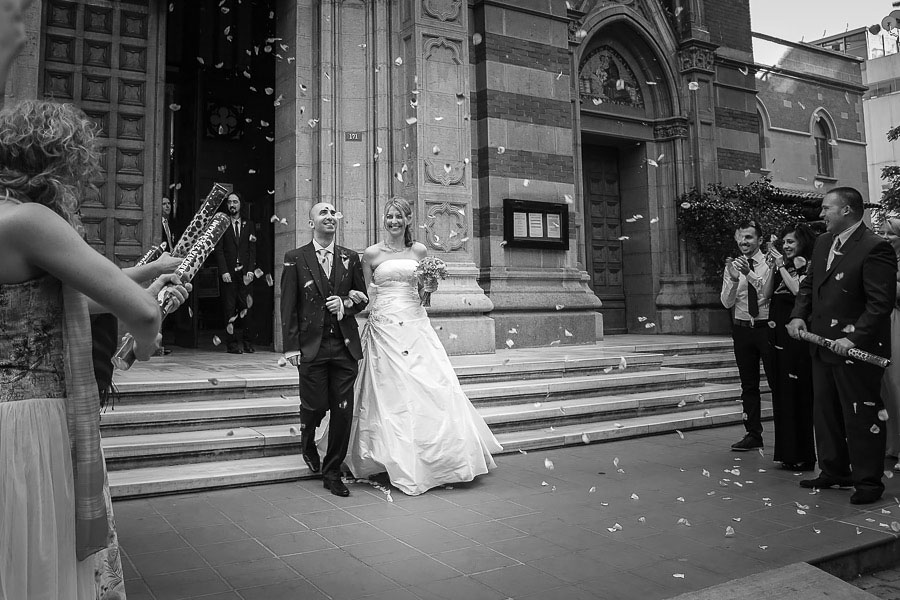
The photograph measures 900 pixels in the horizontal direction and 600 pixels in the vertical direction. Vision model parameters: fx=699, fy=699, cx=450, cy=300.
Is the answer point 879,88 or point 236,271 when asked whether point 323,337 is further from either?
point 879,88

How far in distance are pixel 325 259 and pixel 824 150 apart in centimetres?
2115

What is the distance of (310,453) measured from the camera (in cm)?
570

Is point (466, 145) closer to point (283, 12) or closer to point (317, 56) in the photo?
point (317, 56)

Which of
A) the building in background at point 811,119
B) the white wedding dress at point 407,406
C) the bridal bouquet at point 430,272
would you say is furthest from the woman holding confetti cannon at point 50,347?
the building in background at point 811,119

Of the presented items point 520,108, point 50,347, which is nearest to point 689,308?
point 520,108

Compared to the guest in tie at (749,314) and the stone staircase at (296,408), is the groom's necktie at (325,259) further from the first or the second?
the guest in tie at (749,314)

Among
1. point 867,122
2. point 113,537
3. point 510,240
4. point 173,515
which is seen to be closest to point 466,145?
point 510,240

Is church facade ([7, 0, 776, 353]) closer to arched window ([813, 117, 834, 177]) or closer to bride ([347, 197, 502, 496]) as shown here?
bride ([347, 197, 502, 496])

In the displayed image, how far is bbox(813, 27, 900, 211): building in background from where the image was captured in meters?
33.2

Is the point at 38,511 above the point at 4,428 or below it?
below

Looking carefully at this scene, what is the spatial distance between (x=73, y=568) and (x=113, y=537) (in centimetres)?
44

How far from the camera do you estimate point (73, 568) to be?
1.96 m

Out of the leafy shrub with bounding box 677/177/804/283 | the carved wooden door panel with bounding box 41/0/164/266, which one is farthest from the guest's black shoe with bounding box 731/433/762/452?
the carved wooden door panel with bounding box 41/0/164/266

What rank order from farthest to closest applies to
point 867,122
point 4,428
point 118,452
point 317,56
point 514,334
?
1. point 867,122
2. point 514,334
3. point 317,56
4. point 118,452
5. point 4,428
